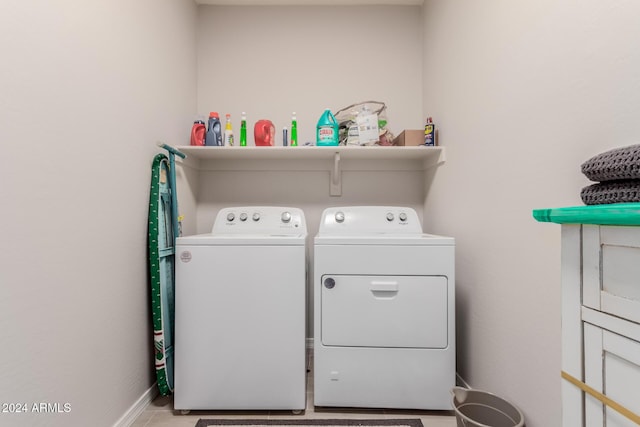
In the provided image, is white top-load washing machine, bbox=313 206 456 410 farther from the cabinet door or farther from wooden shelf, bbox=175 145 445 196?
the cabinet door

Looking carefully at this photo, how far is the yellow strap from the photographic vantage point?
490 millimetres

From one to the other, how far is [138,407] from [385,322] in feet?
4.20

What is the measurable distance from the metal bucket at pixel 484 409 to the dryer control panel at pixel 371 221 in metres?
0.89

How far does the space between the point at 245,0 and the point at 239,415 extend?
264cm

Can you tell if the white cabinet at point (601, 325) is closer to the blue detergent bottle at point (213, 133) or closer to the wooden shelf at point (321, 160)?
the wooden shelf at point (321, 160)

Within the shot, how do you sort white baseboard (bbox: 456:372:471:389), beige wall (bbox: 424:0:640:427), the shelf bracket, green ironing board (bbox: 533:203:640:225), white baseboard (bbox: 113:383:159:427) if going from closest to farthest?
green ironing board (bbox: 533:203:640:225) < beige wall (bbox: 424:0:640:427) < white baseboard (bbox: 113:383:159:427) < white baseboard (bbox: 456:372:471:389) < the shelf bracket

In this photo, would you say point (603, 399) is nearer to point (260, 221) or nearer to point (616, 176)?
point (616, 176)

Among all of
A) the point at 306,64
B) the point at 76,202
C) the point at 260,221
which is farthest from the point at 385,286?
the point at 306,64

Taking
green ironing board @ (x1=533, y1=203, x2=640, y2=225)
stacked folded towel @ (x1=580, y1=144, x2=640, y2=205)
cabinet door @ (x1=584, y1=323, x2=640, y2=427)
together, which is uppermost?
stacked folded towel @ (x1=580, y1=144, x2=640, y2=205)

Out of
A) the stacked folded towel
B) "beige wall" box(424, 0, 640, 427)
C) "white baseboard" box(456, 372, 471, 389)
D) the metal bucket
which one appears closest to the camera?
the stacked folded towel

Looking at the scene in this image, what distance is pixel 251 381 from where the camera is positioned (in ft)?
5.06


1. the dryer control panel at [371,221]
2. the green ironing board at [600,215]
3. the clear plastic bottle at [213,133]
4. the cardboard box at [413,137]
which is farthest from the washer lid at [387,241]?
the clear plastic bottle at [213,133]

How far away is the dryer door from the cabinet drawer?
3.19 feet

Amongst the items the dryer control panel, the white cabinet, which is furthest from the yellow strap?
the dryer control panel
